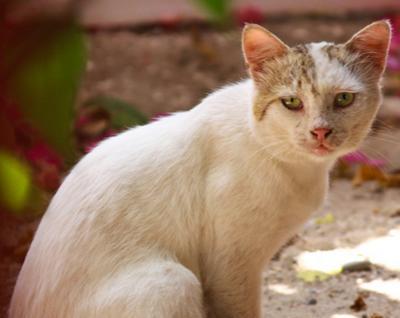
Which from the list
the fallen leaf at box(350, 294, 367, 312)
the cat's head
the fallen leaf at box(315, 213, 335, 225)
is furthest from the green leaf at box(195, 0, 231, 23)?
the fallen leaf at box(315, 213, 335, 225)

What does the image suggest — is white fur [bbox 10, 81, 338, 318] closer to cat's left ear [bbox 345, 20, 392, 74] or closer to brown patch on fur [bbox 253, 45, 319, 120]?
brown patch on fur [bbox 253, 45, 319, 120]

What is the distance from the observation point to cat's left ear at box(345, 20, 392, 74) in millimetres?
2393

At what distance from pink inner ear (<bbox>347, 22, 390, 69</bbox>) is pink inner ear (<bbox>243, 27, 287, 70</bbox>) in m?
0.27

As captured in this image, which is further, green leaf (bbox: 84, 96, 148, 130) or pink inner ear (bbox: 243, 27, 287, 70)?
green leaf (bbox: 84, 96, 148, 130)

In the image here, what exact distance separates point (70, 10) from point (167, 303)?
1730mm

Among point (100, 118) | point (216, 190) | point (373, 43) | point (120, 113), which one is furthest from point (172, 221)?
point (100, 118)

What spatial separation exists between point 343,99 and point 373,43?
0.86ft

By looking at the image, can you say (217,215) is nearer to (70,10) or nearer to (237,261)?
(237,261)

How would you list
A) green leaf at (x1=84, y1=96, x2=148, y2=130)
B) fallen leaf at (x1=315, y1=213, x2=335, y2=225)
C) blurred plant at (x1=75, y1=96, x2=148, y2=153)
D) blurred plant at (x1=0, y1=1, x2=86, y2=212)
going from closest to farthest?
blurred plant at (x1=0, y1=1, x2=86, y2=212) → fallen leaf at (x1=315, y1=213, x2=335, y2=225) → green leaf at (x1=84, y1=96, x2=148, y2=130) → blurred plant at (x1=75, y1=96, x2=148, y2=153)

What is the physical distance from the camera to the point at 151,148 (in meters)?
2.46

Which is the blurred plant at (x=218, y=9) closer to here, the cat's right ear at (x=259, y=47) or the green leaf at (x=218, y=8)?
the green leaf at (x=218, y=8)

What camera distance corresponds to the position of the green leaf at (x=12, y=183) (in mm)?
466

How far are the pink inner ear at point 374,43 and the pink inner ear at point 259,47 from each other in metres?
0.27

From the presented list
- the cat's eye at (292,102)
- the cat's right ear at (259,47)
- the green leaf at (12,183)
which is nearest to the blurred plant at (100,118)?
the cat's right ear at (259,47)
